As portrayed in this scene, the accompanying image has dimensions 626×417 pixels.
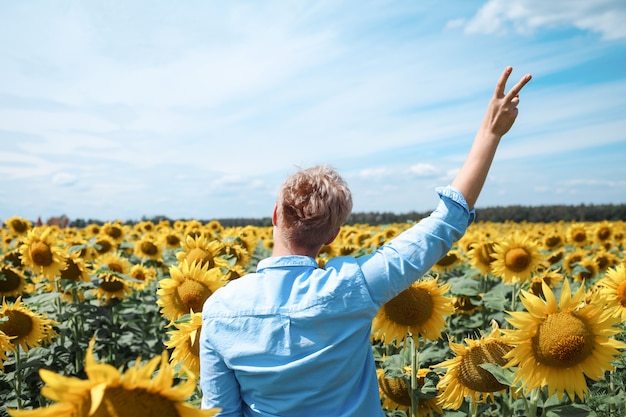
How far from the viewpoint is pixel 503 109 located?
247 cm

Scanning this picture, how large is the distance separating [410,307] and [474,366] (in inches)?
20.2

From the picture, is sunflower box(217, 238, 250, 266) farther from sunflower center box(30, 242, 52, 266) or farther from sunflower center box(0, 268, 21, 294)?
sunflower center box(0, 268, 21, 294)

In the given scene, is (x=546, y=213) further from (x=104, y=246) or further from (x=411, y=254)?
(x=411, y=254)

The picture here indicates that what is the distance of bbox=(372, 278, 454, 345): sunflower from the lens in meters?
3.38

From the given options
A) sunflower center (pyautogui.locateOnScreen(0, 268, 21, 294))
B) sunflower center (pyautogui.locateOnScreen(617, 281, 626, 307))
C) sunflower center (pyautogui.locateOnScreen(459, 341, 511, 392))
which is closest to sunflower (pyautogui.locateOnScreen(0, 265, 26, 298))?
sunflower center (pyautogui.locateOnScreen(0, 268, 21, 294))

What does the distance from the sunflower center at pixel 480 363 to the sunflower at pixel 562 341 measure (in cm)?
19

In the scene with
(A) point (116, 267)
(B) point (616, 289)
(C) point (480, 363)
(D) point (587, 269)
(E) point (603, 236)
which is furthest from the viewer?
(E) point (603, 236)

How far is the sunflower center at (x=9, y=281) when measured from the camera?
5859mm

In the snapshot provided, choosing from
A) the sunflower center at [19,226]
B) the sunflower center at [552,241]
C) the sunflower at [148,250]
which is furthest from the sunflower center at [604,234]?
the sunflower center at [19,226]

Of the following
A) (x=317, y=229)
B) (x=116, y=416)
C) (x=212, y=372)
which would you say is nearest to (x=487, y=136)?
(x=317, y=229)

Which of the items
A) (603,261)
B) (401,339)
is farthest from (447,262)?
(401,339)

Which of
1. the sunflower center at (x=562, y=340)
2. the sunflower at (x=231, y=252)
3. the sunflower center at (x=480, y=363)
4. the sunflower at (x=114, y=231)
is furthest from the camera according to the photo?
the sunflower at (x=114, y=231)

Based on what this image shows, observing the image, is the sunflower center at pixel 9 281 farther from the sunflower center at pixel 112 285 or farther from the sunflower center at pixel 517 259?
the sunflower center at pixel 517 259

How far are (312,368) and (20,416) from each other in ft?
3.17
